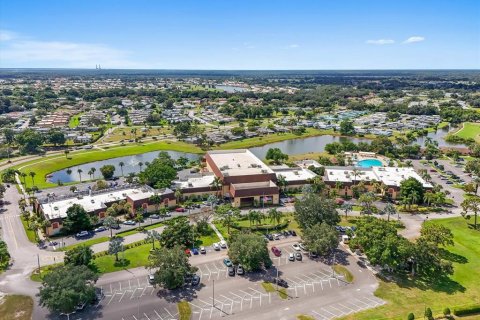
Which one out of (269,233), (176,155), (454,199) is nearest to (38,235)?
Answer: (269,233)

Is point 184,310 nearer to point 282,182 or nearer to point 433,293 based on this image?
point 433,293

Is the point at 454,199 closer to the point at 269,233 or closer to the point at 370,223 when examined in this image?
the point at 370,223

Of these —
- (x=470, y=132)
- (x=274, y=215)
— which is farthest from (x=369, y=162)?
(x=470, y=132)

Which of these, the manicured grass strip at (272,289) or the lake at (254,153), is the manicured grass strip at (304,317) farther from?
the lake at (254,153)

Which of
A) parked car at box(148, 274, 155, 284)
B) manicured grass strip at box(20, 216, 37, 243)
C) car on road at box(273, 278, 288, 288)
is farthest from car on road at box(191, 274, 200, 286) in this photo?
manicured grass strip at box(20, 216, 37, 243)

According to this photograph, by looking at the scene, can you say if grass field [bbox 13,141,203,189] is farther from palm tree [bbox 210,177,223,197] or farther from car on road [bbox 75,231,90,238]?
palm tree [bbox 210,177,223,197]

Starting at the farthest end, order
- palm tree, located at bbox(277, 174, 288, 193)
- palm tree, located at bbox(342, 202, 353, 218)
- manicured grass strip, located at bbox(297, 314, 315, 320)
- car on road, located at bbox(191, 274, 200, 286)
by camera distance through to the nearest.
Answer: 1. palm tree, located at bbox(277, 174, 288, 193)
2. palm tree, located at bbox(342, 202, 353, 218)
3. car on road, located at bbox(191, 274, 200, 286)
4. manicured grass strip, located at bbox(297, 314, 315, 320)
